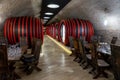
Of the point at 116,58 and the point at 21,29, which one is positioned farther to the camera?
the point at 21,29

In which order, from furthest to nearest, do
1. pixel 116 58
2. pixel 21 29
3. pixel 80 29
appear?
pixel 80 29
pixel 21 29
pixel 116 58

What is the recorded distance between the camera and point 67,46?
9.17 m

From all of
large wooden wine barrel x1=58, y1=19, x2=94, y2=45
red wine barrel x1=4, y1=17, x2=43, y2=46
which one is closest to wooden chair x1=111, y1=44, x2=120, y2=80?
red wine barrel x1=4, y1=17, x2=43, y2=46

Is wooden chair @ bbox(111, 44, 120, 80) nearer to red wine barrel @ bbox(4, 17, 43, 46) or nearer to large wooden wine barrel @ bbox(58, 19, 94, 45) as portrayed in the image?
red wine barrel @ bbox(4, 17, 43, 46)

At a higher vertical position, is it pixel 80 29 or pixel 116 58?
pixel 80 29

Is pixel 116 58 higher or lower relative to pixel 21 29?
lower

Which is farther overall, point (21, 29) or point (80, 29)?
point (80, 29)

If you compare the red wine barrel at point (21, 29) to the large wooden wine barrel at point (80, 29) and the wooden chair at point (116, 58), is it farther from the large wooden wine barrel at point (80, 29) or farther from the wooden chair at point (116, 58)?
the wooden chair at point (116, 58)

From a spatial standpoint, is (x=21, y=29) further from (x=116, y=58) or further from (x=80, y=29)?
(x=116, y=58)

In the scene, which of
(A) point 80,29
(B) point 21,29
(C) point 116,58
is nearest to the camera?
(C) point 116,58

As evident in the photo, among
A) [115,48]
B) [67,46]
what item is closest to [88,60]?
[115,48]

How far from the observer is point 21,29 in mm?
6582

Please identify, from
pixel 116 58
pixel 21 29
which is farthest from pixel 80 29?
pixel 116 58

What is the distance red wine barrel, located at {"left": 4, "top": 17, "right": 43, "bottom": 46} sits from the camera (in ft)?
21.6
